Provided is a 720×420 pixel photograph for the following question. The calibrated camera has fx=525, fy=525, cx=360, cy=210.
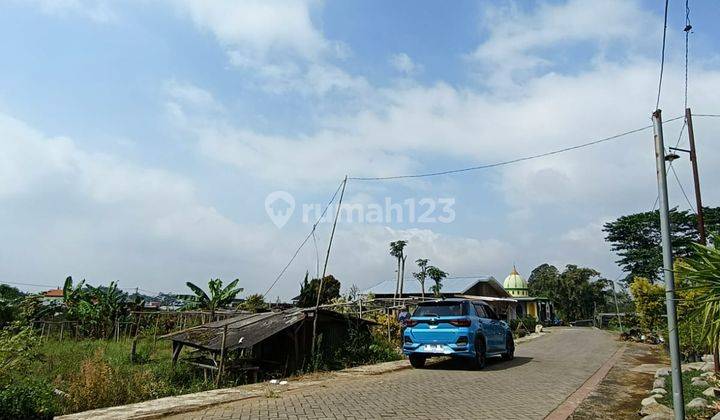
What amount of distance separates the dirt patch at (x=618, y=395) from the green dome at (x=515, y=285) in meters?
40.0

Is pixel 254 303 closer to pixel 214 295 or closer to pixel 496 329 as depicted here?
pixel 214 295

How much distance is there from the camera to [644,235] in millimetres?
50656

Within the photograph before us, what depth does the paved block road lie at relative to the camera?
8.37m

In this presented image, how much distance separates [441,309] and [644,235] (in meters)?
44.7

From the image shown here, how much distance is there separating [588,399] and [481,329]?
Answer: 4182 millimetres

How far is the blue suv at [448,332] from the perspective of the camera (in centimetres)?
1330

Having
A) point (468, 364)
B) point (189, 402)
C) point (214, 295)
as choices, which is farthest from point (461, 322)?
point (214, 295)

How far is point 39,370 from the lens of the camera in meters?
13.1

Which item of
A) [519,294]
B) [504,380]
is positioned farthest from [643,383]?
[519,294]

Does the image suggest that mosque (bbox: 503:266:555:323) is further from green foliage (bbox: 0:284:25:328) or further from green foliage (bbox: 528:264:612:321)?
green foliage (bbox: 0:284:25:328)

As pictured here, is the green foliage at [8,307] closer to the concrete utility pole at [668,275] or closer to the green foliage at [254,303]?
the green foliage at [254,303]

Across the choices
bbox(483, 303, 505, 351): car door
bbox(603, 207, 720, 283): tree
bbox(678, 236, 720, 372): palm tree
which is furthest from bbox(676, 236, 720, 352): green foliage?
bbox(603, 207, 720, 283): tree

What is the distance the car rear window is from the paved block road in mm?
1469

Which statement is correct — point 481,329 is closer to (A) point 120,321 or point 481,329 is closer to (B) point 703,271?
(B) point 703,271
